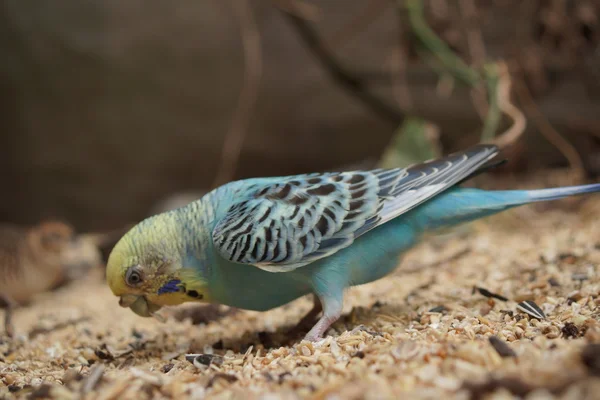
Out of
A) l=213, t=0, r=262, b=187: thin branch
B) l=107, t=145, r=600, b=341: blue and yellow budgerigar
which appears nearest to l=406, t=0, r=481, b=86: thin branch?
l=213, t=0, r=262, b=187: thin branch

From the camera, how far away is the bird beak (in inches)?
131

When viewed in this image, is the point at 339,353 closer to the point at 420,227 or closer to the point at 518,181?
the point at 420,227

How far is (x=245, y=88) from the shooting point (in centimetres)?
838

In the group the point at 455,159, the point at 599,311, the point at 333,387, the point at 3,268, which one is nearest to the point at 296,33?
the point at 3,268

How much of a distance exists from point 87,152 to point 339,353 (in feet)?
25.1

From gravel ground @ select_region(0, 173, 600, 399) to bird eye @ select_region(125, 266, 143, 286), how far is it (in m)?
0.46

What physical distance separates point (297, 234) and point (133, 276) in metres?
0.95

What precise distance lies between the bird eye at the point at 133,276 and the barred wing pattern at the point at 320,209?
0.49m

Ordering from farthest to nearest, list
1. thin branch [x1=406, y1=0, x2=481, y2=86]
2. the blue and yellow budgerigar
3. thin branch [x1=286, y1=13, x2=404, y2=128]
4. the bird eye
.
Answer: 1. thin branch [x1=286, y1=13, x2=404, y2=128]
2. thin branch [x1=406, y1=0, x2=481, y2=86]
3. the bird eye
4. the blue and yellow budgerigar

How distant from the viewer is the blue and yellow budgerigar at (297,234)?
307 centimetres

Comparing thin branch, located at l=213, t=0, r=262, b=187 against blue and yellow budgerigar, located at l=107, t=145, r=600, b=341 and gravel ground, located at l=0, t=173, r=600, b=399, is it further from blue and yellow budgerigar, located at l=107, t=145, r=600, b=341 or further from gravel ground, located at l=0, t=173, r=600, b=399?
blue and yellow budgerigar, located at l=107, t=145, r=600, b=341

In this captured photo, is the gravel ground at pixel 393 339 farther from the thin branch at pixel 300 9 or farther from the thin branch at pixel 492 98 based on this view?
the thin branch at pixel 300 9

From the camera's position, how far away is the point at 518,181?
24.9 feet

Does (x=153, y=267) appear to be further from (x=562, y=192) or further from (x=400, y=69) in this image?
(x=400, y=69)
